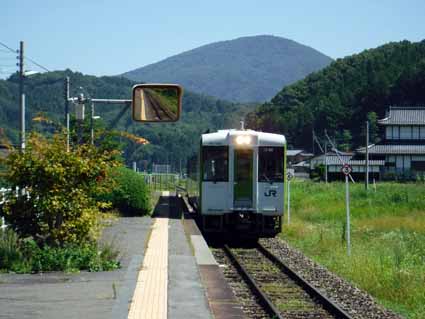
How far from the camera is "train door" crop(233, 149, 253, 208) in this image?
20875mm

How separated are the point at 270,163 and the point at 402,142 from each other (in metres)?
51.6

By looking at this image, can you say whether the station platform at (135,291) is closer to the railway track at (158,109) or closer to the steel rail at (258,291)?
the steel rail at (258,291)

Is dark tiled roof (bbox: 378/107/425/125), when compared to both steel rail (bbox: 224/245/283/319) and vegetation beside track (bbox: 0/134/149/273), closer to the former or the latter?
steel rail (bbox: 224/245/283/319)

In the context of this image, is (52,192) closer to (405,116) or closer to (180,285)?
(180,285)

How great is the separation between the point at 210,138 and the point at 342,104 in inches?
3241

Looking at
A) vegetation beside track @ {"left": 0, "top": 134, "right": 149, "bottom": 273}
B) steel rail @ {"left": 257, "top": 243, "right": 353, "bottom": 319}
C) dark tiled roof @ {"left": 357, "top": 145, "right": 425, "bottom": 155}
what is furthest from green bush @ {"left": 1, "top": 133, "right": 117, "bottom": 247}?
dark tiled roof @ {"left": 357, "top": 145, "right": 425, "bottom": 155}

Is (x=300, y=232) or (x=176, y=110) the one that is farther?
(x=300, y=232)

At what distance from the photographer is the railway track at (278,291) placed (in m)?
11.1

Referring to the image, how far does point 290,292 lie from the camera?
1309cm

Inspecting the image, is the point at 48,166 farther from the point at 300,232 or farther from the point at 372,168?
the point at 372,168

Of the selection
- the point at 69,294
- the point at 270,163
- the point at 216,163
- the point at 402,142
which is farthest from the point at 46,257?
the point at 402,142

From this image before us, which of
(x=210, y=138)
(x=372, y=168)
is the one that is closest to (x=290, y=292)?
(x=210, y=138)

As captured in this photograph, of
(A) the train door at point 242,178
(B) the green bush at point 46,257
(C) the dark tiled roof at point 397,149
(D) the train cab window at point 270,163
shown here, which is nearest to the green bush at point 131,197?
(A) the train door at point 242,178

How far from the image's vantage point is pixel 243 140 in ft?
68.4
